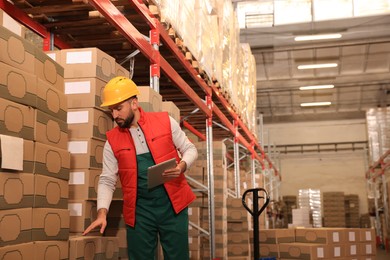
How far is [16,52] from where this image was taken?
10.6 ft

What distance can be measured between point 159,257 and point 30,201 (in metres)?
1.89

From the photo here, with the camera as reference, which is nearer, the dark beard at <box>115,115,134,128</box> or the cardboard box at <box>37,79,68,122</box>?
the cardboard box at <box>37,79,68,122</box>

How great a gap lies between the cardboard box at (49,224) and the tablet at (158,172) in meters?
0.62

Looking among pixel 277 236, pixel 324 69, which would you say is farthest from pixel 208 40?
pixel 324 69

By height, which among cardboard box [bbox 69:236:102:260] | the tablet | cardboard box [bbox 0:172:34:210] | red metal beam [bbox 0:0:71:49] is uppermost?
red metal beam [bbox 0:0:71:49]

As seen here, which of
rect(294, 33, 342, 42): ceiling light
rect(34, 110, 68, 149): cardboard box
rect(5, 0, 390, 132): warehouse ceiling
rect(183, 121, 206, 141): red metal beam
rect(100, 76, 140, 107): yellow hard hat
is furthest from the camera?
→ rect(294, 33, 342, 42): ceiling light

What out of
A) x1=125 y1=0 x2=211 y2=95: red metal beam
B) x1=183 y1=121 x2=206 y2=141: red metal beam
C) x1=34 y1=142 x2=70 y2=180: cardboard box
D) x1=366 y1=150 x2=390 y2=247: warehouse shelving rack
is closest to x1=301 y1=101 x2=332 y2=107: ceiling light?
x1=366 y1=150 x2=390 y2=247: warehouse shelving rack

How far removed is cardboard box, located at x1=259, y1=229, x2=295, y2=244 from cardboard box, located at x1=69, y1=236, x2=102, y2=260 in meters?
5.73

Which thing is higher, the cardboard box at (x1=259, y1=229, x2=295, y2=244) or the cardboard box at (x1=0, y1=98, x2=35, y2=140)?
the cardboard box at (x1=0, y1=98, x2=35, y2=140)

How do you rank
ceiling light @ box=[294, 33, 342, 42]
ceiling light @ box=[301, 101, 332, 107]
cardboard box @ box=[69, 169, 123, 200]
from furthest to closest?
ceiling light @ box=[301, 101, 332, 107]
ceiling light @ box=[294, 33, 342, 42]
cardboard box @ box=[69, 169, 123, 200]

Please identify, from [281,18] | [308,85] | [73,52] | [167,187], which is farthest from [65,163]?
[308,85]

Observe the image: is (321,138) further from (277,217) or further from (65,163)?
(65,163)

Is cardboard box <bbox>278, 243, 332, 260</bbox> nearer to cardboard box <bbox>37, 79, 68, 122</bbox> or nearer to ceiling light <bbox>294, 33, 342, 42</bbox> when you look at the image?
cardboard box <bbox>37, 79, 68, 122</bbox>

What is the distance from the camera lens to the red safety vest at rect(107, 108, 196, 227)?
3.95 m
